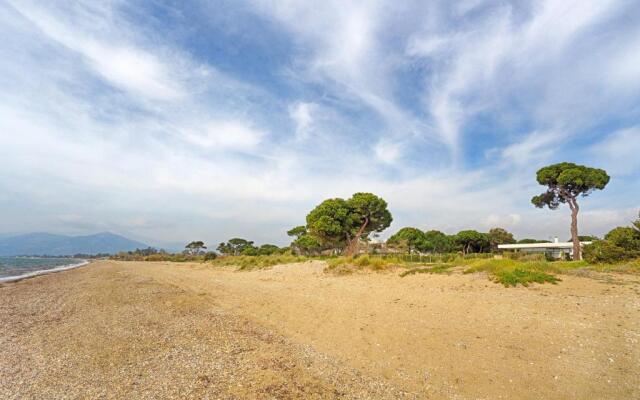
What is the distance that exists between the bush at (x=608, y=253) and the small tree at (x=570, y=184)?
1450 centimetres

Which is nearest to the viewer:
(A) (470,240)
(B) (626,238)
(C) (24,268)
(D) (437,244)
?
(B) (626,238)

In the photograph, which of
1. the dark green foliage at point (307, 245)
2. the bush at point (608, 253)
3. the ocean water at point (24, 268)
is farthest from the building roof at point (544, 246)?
the ocean water at point (24, 268)

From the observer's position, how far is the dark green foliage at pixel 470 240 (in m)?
65.6

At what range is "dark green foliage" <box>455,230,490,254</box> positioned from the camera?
65.6 m

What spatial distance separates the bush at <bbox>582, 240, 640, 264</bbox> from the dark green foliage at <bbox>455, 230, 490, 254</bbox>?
50441mm

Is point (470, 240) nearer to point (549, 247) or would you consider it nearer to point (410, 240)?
point (549, 247)

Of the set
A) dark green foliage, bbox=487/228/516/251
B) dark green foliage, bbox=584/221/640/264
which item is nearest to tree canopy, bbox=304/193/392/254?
dark green foliage, bbox=584/221/640/264

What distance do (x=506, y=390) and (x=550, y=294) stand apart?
Answer: 6231 mm

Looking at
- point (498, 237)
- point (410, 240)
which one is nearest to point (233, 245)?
point (410, 240)

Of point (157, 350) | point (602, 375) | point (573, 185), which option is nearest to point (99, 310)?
point (157, 350)

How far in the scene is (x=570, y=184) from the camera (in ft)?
104

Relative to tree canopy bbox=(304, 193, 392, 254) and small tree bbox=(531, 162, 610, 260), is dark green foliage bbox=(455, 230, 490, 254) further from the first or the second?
small tree bbox=(531, 162, 610, 260)

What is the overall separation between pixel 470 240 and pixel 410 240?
1579 cm

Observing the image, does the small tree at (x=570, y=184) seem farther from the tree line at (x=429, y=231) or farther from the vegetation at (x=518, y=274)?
the vegetation at (x=518, y=274)
